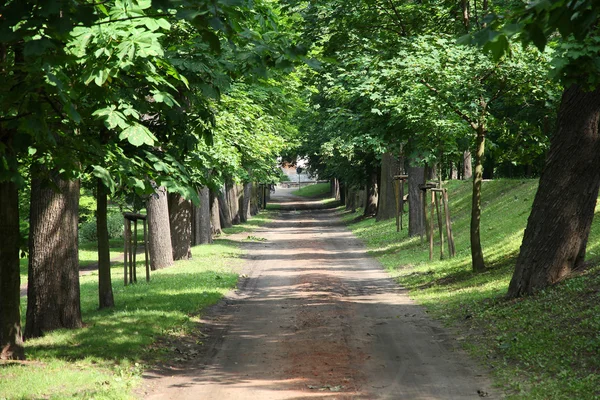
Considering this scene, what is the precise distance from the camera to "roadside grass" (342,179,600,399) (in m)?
8.80

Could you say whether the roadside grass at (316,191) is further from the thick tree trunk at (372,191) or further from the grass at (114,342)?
the grass at (114,342)

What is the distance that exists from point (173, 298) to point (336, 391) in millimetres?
8196

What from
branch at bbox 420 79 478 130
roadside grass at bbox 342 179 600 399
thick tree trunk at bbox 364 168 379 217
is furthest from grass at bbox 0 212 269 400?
thick tree trunk at bbox 364 168 379 217

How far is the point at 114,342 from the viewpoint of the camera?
11.2m

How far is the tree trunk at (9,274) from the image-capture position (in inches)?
376

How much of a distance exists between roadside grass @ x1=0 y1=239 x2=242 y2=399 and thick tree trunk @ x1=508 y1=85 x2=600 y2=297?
5813mm

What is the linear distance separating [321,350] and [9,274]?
406 cm

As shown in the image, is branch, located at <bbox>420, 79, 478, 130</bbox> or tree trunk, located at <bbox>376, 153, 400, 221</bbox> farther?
tree trunk, located at <bbox>376, 153, 400, 221</bbox>

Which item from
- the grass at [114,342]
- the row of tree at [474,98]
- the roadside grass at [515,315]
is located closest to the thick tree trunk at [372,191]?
the roadside grass at [515,315]

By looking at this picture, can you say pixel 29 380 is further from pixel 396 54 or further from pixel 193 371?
pixel 396 54

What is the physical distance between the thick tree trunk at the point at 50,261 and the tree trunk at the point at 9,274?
240cm

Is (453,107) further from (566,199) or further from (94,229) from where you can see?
(94,229)

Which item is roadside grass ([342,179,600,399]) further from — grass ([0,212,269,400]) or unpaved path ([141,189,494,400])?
grass ([0,212,269,400])

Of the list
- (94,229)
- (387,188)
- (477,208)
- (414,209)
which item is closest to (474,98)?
(477,208)
